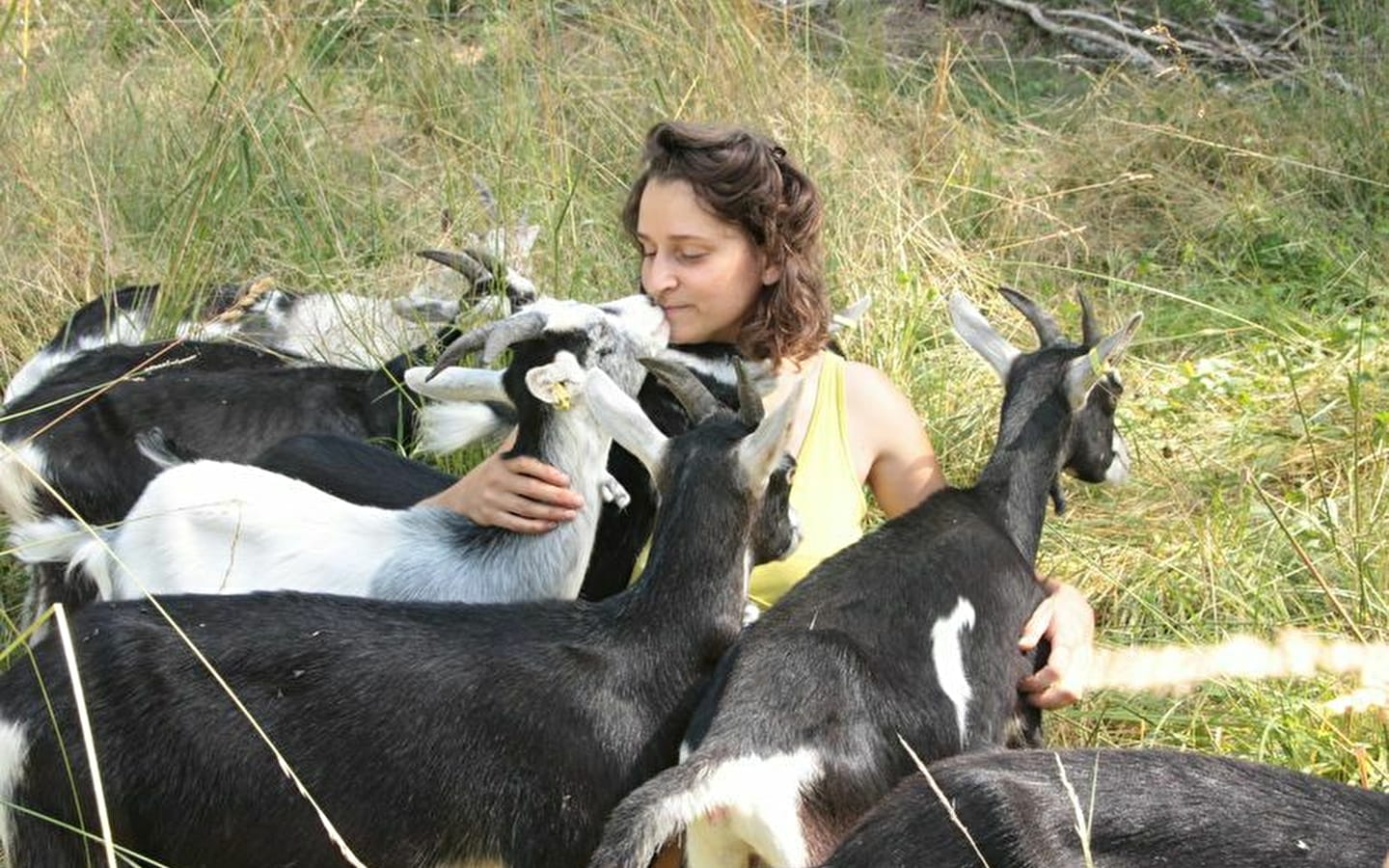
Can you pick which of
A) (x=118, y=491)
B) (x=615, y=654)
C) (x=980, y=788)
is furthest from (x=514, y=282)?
(x=980, y=788)

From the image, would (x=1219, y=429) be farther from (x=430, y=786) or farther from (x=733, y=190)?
(x=430, y=786)

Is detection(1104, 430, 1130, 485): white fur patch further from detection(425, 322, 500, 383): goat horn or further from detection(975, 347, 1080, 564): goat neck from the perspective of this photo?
detection(425, 322, 500, 383): goat horn

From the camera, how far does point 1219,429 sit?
5.24m

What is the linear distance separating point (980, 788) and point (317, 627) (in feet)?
4.17

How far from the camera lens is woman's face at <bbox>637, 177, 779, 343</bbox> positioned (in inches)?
161

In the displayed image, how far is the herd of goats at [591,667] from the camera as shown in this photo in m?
2.45

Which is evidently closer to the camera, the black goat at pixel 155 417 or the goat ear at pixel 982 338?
the goat ear at pixel 982 338

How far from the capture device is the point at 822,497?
13.2 ft

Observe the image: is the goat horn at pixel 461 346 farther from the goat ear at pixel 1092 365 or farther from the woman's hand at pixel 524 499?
the goat ear at pixel 1092 365

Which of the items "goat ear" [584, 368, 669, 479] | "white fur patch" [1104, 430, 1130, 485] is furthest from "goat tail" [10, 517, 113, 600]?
"white fur patch" [1104, 430, 1130, 485]

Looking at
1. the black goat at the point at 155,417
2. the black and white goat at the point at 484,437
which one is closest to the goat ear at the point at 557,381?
the black and white goat at the point at 484,437

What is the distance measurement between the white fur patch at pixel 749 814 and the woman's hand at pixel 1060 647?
72 cm

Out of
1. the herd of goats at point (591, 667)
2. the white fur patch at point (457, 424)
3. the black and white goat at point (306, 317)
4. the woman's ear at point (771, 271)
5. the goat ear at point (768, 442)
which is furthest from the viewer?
the black and white goat at point (306, 317)

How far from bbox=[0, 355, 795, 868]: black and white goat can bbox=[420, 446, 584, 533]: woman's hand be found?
0.52 metres
